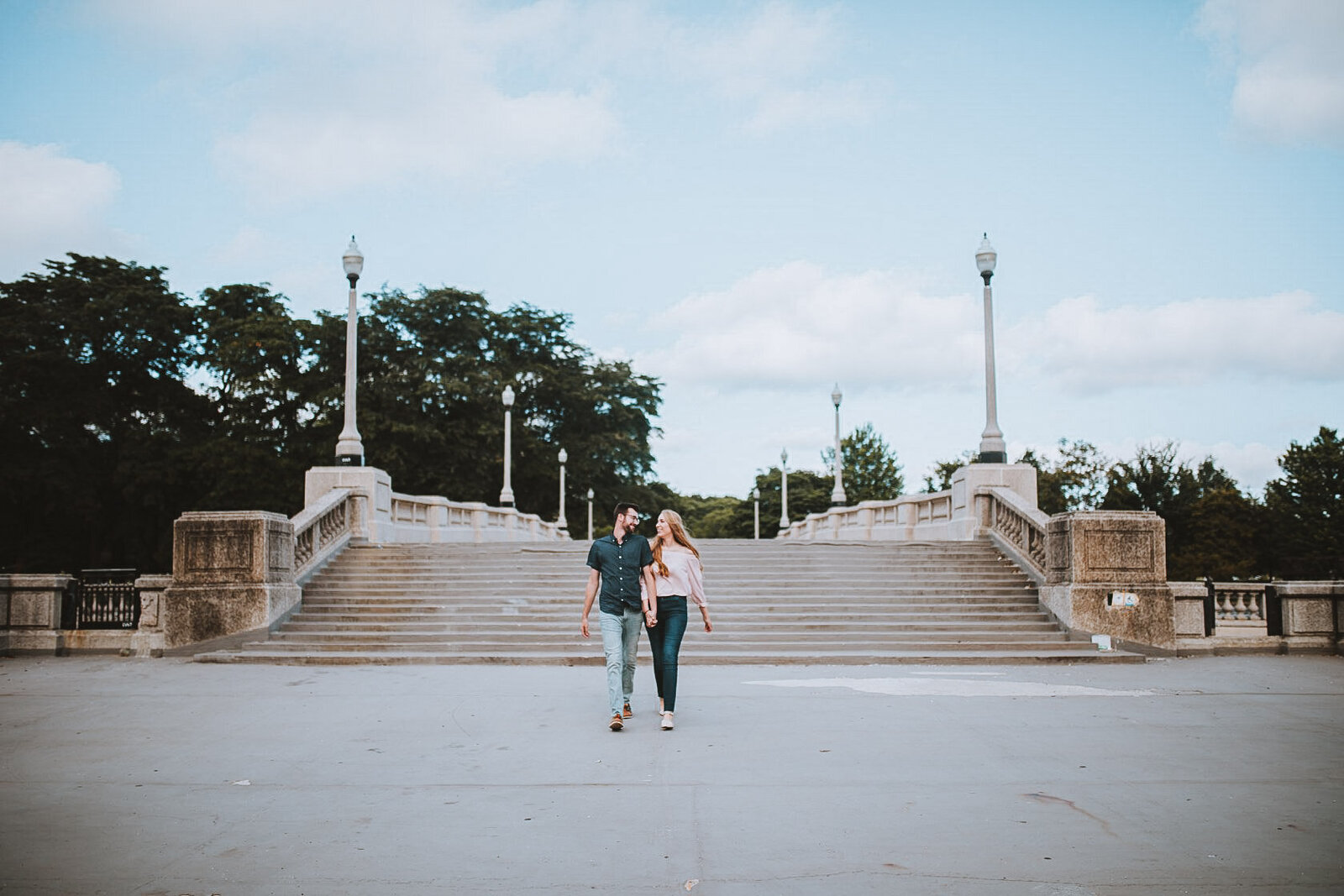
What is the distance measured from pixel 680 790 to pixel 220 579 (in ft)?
32.6

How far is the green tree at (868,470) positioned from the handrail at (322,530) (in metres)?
65.8

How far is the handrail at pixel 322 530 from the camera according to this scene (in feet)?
51.5

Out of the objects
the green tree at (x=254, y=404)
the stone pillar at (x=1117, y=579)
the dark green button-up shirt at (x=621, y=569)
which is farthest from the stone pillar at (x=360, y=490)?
the green tree at (x=254, y=404)

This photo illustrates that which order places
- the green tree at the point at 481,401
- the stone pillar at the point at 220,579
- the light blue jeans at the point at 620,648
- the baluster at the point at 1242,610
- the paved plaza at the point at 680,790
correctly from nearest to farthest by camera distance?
the paved plaza at the point at 680,790 < the light blue jeans at the point at 620,648 < the stone pillar at the point at 220,579 < the baluster at the point at 1242,610 < the green tree at the point at 481,401

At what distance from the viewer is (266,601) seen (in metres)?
13.6

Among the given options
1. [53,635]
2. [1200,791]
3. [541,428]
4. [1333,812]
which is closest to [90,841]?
[1200,791]

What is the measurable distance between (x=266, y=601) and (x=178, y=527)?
5.40 ft

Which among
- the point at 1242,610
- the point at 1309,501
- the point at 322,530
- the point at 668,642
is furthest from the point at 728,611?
the point at 1309,501

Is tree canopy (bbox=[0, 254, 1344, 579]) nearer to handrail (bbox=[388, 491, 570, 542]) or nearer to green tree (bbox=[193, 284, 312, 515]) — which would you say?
green tree (bbox=[193, 284, 312, 515])

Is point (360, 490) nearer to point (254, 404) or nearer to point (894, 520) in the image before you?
point (894, 520)

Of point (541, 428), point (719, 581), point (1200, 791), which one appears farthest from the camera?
→ point (541, 428)

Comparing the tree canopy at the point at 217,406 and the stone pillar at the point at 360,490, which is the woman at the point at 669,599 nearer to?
the stone pillar at the point at 360,490

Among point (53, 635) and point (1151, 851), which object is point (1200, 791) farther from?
point (53, 635)

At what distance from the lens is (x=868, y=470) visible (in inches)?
3317
